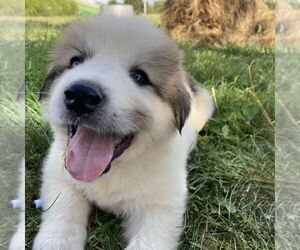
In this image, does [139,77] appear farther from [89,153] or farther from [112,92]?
[89,153]

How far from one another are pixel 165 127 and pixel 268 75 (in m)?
1.64

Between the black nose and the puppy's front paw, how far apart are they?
604 mm

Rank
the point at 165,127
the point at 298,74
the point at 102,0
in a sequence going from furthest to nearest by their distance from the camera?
the point at 102,0 → the point at 298,74 → the point at 165,127

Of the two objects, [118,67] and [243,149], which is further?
[243,149]

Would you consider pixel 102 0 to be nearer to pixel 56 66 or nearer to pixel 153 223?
pixel 56 66

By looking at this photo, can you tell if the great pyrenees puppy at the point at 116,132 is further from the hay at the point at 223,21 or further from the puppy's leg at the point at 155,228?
the hay at the point at 223,21

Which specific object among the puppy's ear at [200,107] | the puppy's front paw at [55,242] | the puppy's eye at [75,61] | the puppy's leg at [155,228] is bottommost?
the puppy's front paw at [55,242]

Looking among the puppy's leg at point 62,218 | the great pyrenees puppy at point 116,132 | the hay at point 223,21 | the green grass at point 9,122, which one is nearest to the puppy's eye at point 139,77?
the great pyrenees puppy at point 116,132

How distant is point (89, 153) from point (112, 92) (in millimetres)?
305

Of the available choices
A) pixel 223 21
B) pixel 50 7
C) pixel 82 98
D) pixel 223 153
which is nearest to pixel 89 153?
pixel 82 98

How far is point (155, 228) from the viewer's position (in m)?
2.63

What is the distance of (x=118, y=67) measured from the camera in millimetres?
2391

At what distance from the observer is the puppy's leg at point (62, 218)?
2539mm

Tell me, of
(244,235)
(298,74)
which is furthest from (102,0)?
(244,235)
